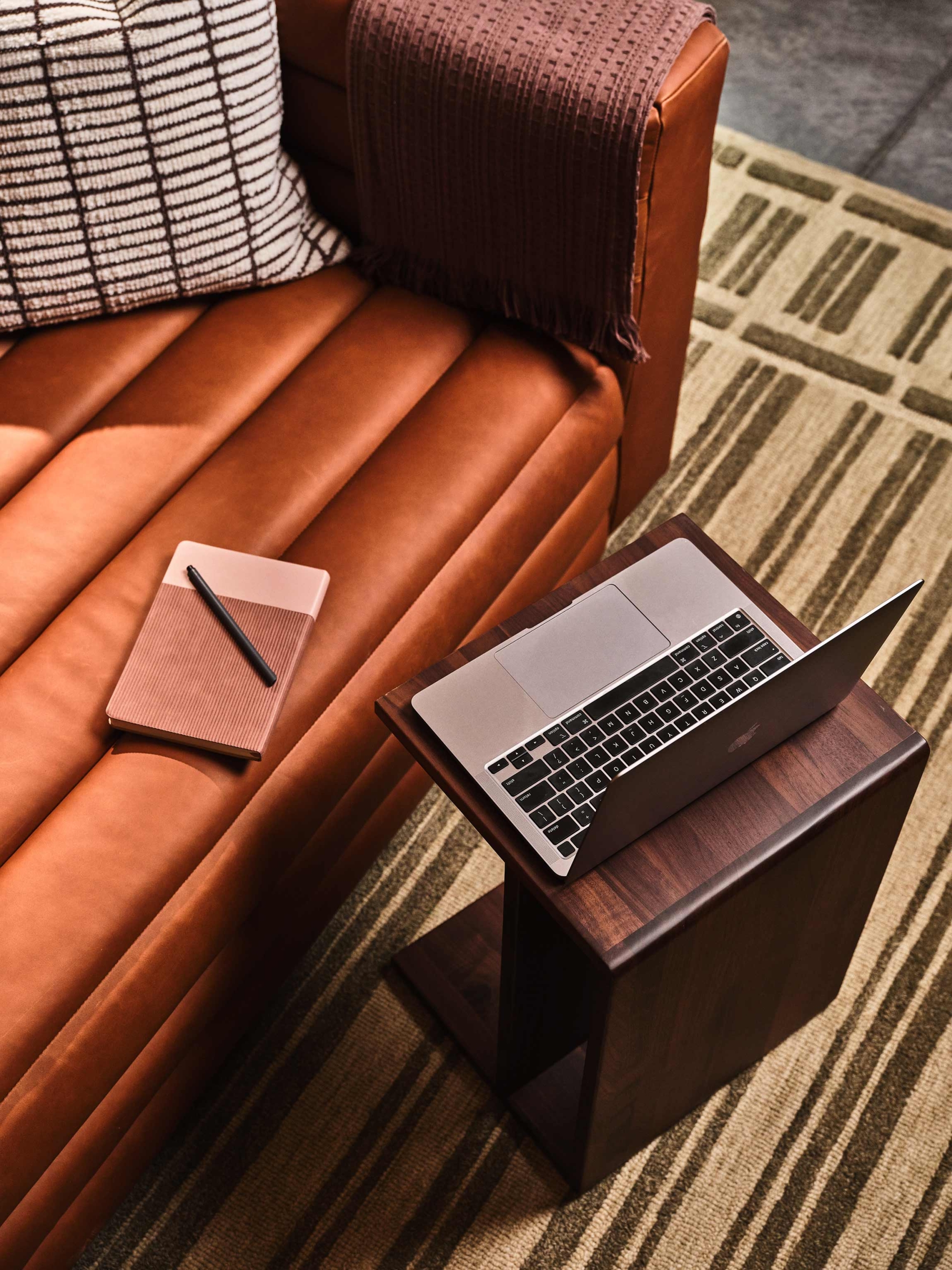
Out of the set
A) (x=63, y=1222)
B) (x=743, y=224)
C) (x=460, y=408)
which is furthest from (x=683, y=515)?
(x=743, y=224)

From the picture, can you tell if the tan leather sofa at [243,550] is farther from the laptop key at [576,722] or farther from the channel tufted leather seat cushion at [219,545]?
the laptop key at [576,722]

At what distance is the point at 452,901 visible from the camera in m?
1.53

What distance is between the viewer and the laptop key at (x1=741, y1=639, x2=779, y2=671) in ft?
3.65

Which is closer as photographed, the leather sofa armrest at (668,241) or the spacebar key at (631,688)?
the spacebar key at (631,688)

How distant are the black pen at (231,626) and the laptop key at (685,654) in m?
0.38

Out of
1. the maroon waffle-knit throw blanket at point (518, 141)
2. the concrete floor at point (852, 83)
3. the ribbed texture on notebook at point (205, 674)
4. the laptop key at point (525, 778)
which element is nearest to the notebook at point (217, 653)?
the ribbed texture on notebook at point (205, 674)

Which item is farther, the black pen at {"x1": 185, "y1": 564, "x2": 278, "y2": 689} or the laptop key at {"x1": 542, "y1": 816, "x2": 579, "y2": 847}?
the black pen at {"x1": 185, "y1": 564, "x2": 278, "y2": 689}

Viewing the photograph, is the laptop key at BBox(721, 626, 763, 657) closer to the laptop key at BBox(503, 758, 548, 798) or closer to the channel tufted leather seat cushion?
the laptop key at BBox(503, 758, 548, 798)

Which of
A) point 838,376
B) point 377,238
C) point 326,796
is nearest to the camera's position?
point 326,796

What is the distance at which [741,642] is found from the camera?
1123 millimetres

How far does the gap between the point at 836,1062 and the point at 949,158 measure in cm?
178

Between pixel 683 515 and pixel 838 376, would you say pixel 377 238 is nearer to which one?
pixel 683 515

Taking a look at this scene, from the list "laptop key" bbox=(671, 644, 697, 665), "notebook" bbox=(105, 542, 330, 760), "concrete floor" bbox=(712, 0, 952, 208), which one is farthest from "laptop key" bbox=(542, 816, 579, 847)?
"concrete floor" bbox=(712, 0, 952, 208)

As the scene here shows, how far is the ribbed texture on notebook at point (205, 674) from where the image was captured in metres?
1.15
